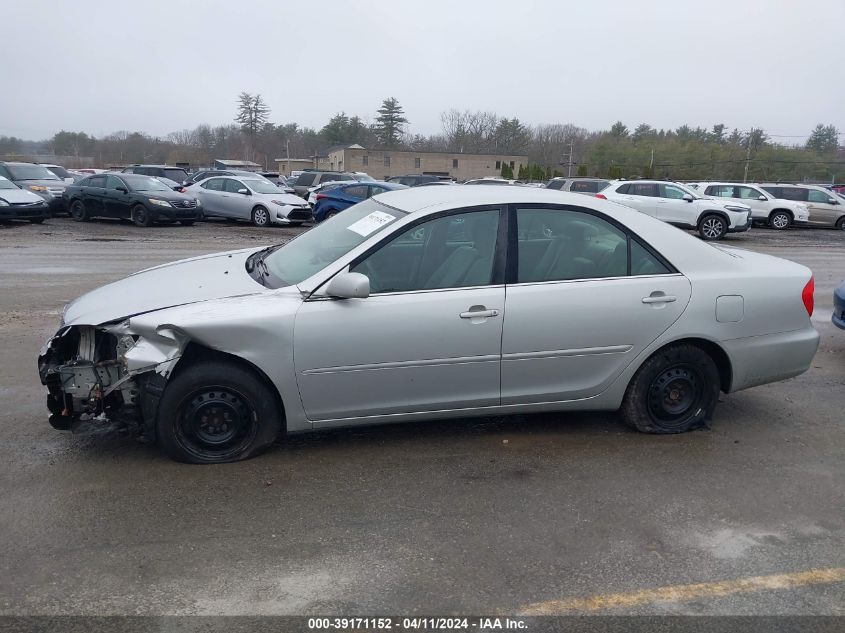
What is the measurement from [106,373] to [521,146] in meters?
101

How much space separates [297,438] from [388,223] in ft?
5.03

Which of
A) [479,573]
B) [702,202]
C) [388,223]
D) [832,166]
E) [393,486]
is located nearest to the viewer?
[479,573]

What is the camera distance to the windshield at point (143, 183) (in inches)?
808

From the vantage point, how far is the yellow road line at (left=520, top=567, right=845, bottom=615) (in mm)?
2898

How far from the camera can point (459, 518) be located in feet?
11.8

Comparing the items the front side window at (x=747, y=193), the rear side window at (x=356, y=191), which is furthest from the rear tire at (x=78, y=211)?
the front side window at (x=747, y=193)

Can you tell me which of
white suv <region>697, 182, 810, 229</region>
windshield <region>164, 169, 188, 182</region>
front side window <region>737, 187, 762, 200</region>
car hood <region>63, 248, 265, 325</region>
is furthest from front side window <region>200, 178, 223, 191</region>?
front side window <region>737, 187, 762, 200</region>

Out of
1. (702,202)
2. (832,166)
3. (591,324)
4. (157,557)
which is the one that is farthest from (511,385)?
(832,166)

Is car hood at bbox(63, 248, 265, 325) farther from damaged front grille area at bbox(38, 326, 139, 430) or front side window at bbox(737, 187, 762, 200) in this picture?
front side window at bbox(737, 187, 762, 200)

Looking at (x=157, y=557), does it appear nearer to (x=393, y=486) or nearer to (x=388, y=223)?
(x=393, y=486)

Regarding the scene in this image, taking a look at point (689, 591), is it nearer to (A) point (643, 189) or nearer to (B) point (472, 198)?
(B) point (472, 198)

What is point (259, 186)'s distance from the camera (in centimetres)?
2200

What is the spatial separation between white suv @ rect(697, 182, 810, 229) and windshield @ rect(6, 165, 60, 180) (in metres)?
23.3

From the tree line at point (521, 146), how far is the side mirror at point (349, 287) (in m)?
55.1
